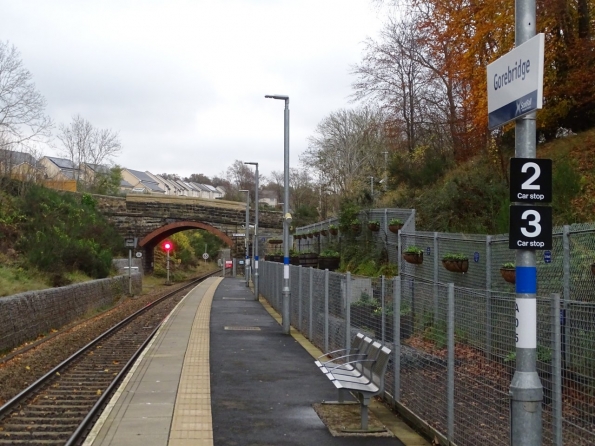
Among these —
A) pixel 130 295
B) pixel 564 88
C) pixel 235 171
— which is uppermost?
pixel 235 171

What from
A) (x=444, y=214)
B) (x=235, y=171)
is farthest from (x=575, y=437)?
(x=235, y=171)

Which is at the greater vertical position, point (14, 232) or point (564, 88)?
point (564, 88)

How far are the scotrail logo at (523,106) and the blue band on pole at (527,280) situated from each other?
1082 mm

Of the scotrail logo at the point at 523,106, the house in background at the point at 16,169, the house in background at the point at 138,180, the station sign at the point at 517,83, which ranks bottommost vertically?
the scotrail logo at the point at 523,106

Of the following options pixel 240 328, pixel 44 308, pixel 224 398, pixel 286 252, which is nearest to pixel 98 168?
pixel 44 308

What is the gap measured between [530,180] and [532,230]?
1.14 feet

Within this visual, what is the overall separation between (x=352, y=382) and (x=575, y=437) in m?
3.48

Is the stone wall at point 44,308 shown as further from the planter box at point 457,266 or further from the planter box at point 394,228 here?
the planter box at point 457,266

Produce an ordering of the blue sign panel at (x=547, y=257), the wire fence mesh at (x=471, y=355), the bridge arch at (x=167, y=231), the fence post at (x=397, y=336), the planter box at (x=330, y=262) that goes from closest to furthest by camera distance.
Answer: the wire fence mesh at (x=471, y=355) < the fence post at (x=397, y=336) < the blue sign panel at (x=547, y=257) < the planter box at (x=330, y=262) < the bridge arch at (x=167, y=231)

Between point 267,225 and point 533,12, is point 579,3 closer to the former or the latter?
point 533,12

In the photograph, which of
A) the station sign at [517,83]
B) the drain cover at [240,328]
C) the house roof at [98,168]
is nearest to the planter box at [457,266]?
the station sign at [517,83]

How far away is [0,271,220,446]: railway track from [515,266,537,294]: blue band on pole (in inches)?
196

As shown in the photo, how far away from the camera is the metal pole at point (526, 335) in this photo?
5.00 m

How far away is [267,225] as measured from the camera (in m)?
66.1
